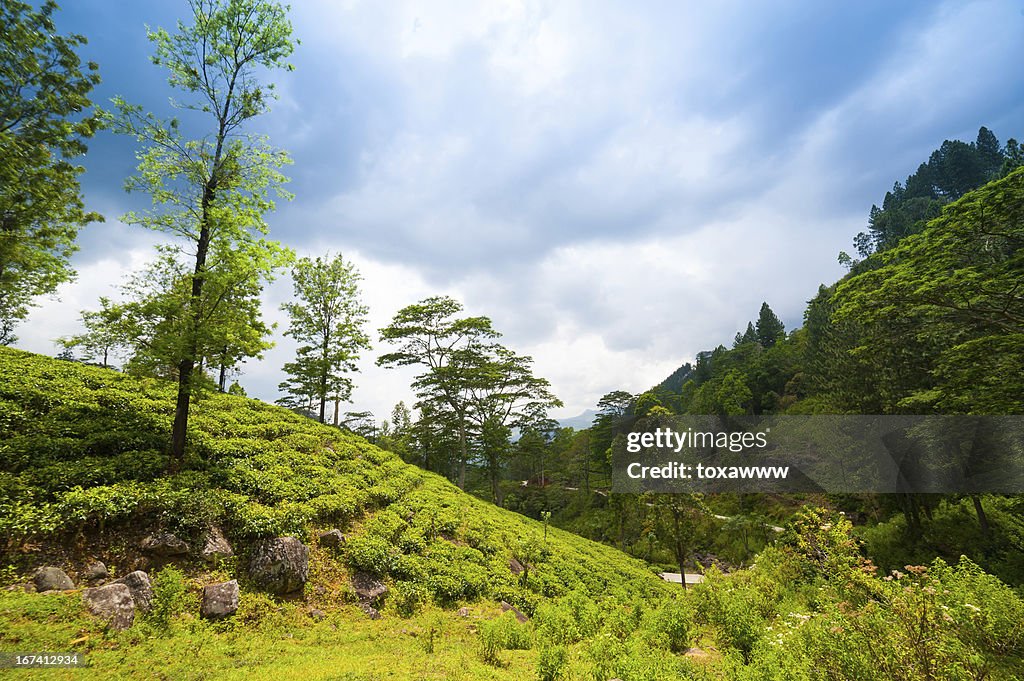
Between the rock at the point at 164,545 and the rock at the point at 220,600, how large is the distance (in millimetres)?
1259

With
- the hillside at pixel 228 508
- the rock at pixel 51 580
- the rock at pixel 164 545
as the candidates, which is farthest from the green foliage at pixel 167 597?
the rock at pixel 51 580

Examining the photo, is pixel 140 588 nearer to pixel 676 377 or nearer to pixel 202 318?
pixel 202 318

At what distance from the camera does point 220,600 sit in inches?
332

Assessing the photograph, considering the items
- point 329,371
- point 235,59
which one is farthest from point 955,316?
point 329,371

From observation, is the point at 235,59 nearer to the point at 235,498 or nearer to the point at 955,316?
the point at 235,498

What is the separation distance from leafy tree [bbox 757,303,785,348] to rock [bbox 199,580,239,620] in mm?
89420

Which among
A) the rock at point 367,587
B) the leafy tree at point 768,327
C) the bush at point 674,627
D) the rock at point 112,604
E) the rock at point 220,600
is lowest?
the bush at point 674,627

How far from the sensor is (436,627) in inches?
406

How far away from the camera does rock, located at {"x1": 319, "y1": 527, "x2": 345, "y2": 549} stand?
1178 cm

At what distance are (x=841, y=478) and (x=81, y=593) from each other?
37.4m

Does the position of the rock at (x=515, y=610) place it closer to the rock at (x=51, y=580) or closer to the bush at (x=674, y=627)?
the bush at (x=674, y=627)

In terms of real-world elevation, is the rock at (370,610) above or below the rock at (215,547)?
below

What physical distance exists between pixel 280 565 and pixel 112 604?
3.17m

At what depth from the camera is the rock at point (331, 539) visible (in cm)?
1178
